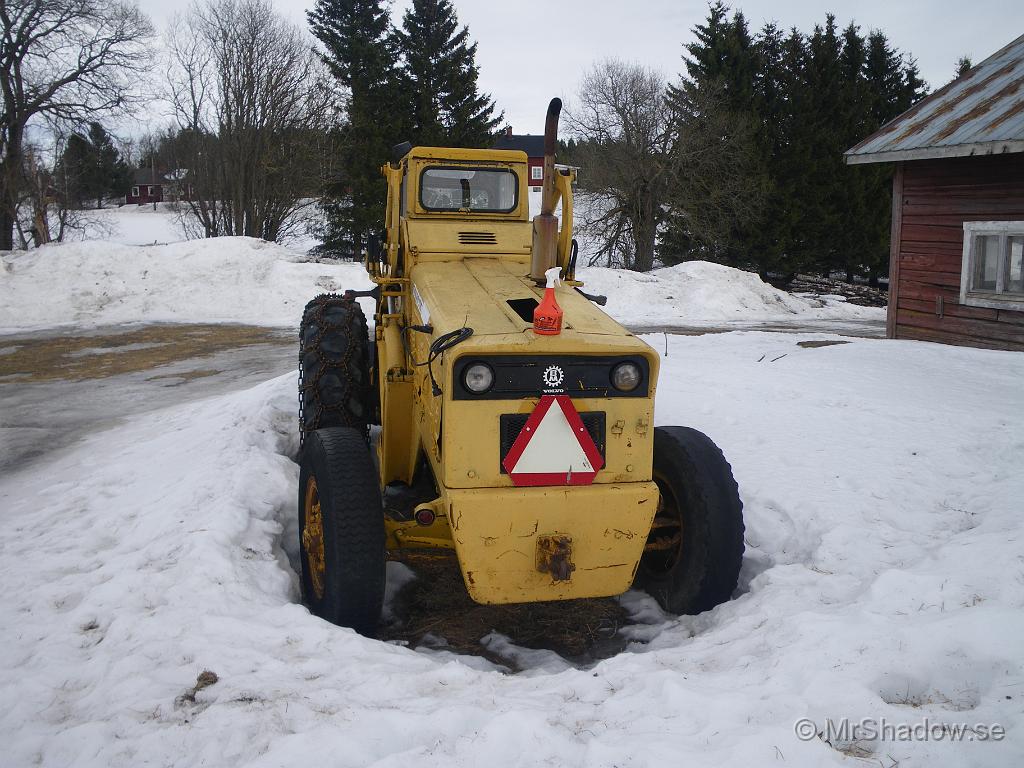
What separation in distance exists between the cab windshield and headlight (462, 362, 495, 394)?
7.53 feet

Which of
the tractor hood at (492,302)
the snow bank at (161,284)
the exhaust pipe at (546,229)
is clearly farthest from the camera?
the snow bank at (161,284)

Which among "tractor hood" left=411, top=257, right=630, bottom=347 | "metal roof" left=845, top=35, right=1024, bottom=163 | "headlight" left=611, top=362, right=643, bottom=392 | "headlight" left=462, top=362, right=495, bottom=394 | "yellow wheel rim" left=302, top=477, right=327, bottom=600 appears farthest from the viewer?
"metal roof" left=845, top=35, right=1024, bottom=163

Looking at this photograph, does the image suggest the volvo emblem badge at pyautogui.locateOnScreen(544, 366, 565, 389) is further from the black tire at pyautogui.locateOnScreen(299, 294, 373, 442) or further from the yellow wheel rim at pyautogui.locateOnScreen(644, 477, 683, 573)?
the black tire at pyautogui.locateOnScreen(299, 294, 373, 442)

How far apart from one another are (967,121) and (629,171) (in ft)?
54.5

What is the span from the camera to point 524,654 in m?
4.28

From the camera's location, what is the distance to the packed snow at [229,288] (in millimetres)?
18656

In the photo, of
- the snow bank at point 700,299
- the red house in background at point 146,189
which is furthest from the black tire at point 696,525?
the red house in background at point 146,189

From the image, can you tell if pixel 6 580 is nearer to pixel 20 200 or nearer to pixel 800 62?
pixel 20 200

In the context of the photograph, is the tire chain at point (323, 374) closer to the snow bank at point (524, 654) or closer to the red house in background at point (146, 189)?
the snow bank at point (524, 654)

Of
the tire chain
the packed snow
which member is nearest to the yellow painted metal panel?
the tire chain

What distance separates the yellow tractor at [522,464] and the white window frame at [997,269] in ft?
30.6

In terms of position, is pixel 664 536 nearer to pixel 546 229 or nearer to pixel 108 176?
pixel 546 229

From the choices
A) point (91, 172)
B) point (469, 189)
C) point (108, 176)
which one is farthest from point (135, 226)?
point (469, 189)

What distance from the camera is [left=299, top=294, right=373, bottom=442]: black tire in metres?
5.86
